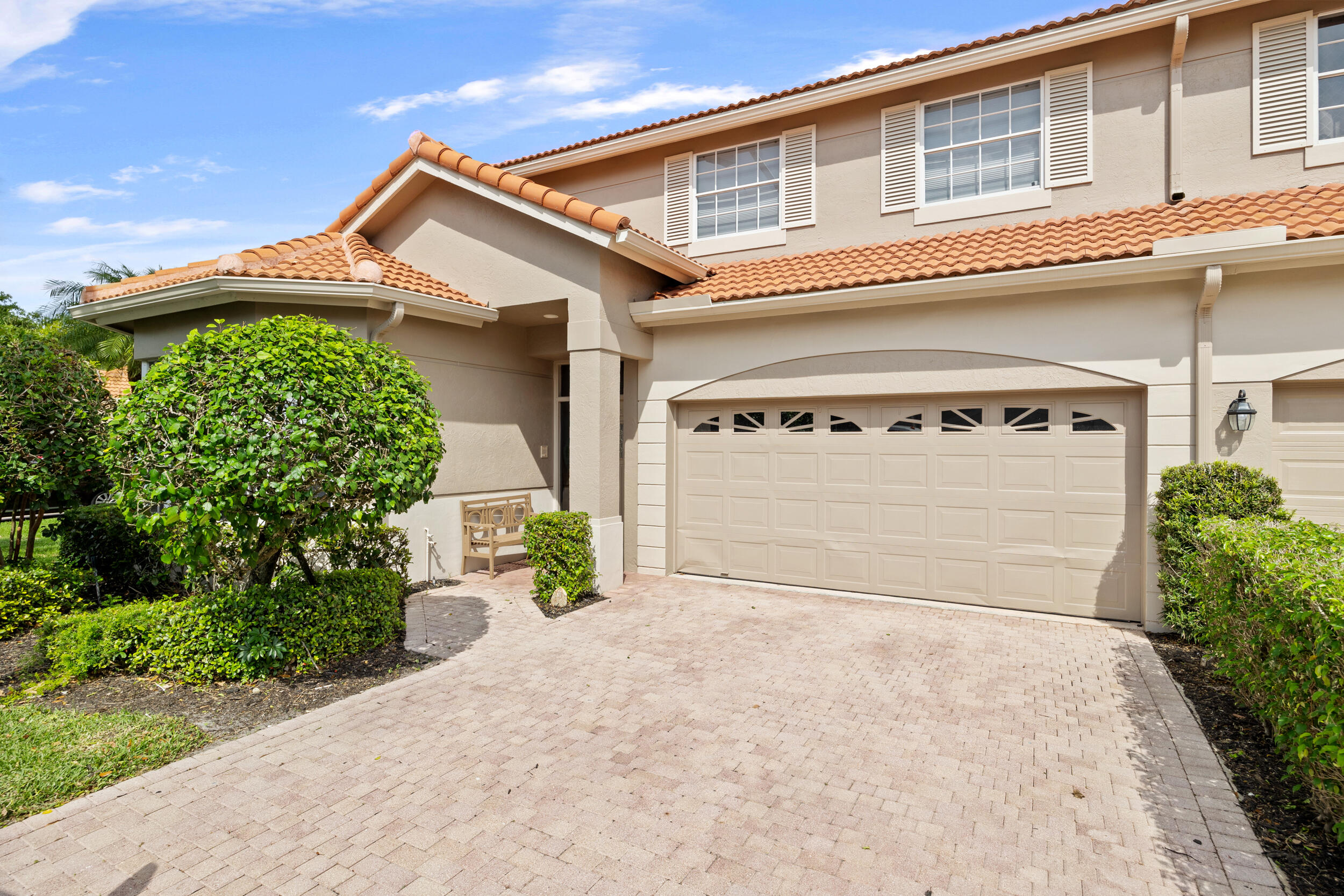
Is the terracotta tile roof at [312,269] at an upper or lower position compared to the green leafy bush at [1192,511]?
upper

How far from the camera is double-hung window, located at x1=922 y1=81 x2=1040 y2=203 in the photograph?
8.72 metres

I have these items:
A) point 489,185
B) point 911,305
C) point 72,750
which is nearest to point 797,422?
point 911,305

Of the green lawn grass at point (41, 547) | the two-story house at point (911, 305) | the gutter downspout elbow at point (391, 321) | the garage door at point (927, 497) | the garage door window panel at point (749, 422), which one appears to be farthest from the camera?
the green lawn grass at point (41, 547)

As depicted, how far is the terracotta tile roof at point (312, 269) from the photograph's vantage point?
805 centimetres

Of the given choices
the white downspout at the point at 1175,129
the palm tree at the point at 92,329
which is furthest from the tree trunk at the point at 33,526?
the palm tree at the point at 92,329

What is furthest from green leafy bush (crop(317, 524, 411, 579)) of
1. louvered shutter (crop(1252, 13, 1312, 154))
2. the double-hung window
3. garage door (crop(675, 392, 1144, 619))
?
louvered shutter (crop(1252, 13, 1312, 154))

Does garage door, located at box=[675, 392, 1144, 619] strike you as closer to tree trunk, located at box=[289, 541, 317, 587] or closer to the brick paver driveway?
the brick paver driveway

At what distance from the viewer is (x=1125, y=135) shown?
8.20 meters

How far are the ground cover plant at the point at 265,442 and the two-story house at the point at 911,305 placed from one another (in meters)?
2.83

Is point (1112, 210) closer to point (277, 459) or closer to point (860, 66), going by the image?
point (860, 66)

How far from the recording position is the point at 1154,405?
6918mm

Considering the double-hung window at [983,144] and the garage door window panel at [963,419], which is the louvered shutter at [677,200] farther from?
the garage door window panel at [963,419]

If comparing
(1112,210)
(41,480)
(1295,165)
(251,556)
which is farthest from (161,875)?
(1295,165)

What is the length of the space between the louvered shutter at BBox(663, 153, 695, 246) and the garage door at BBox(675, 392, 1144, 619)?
125 inches
